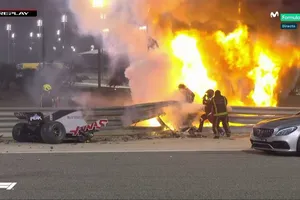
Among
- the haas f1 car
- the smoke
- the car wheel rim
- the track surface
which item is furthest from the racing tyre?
the smoke

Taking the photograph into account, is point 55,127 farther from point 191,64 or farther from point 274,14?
point 274,14

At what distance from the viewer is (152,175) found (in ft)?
25.3

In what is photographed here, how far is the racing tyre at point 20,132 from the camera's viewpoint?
12195mm

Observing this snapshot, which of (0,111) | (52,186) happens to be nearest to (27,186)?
(52,186)

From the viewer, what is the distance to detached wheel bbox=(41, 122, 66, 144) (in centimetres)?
1173

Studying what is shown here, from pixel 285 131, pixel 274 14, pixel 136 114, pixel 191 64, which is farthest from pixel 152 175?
pixel 274 14

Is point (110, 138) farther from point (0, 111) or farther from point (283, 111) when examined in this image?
point (283, 111)

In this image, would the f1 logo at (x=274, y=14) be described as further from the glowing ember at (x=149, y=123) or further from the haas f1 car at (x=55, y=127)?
the haas f1 car at (x=55, y=127)

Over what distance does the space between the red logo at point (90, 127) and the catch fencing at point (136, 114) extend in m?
0.60

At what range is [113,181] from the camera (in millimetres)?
7211

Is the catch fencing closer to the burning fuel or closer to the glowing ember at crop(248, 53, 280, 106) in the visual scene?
the burning fuel

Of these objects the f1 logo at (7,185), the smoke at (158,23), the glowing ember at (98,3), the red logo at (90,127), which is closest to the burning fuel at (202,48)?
the smoke at (158,23)

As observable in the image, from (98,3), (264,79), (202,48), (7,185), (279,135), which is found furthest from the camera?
(264,79)

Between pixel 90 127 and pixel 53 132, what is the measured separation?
0.99 meters
